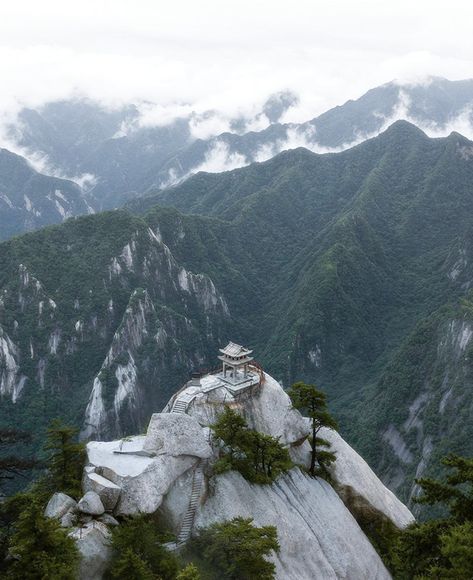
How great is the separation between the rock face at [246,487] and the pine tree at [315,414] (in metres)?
1.58

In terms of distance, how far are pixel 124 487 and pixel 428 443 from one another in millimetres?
107774

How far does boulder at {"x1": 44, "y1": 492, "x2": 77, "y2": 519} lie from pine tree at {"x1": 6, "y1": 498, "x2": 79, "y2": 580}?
628cm

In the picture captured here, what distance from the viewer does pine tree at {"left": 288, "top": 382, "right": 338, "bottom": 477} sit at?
51.0m

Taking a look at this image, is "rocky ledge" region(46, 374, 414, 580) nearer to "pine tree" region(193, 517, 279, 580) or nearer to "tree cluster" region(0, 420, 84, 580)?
"tree cluster" region(0, 420, 84, 580)

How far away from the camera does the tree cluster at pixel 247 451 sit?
46.1 m

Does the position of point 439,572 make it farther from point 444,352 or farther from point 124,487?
point 444,352

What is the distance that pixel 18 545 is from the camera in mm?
28781

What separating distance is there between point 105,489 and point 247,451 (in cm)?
1404

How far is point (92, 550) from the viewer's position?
34.1 meters

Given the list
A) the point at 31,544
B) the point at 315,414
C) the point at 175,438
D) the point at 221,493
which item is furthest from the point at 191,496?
the point at 31,544

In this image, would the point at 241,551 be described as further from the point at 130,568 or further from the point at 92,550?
the point at 92,550

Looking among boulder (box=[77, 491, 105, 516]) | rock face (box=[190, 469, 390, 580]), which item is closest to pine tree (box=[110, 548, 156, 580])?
boulder (box=[77, 491, 105, 516])

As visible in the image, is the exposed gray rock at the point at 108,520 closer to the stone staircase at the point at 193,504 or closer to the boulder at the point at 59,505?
the boulder at the point at 59,505

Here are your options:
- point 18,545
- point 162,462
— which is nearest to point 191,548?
point 162,462
